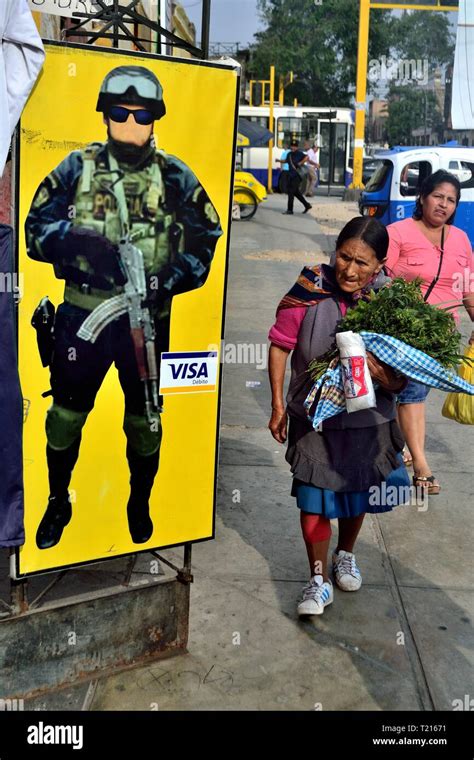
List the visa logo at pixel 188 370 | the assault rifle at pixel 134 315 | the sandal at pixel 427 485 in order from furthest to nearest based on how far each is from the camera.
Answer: the sandal at pixel 427 485, the visa logo at pixel 188 370, the assault rifle at pixel 134 315

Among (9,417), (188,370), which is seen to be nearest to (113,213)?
(188,370)

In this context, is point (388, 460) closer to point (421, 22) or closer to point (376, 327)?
point (376, 327)

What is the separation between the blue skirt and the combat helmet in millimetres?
1718

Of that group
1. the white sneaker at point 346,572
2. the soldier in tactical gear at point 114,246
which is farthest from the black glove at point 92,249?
the white sneaker at point 346,572

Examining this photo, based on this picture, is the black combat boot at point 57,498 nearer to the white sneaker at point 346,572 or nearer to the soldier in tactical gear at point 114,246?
the soldier in tactical gear at point 114,246

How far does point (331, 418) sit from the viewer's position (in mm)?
3553

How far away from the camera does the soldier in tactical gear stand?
2.75 meters

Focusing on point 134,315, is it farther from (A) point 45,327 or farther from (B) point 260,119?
(B) point 260,119

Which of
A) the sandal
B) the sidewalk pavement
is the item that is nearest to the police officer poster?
the sidewalk pavement

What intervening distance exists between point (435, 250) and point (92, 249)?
2.73 m

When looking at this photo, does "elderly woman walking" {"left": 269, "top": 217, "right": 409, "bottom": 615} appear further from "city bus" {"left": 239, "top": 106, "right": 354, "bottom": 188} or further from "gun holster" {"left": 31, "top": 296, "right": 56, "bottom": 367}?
"city bus" {"left": 239, "top": 106, "right": 354, "bottom": 188}

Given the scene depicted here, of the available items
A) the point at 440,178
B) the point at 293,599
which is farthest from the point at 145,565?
the point at 440,178

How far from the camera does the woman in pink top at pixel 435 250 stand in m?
4.89

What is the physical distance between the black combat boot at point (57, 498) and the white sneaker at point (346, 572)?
1.56 m
